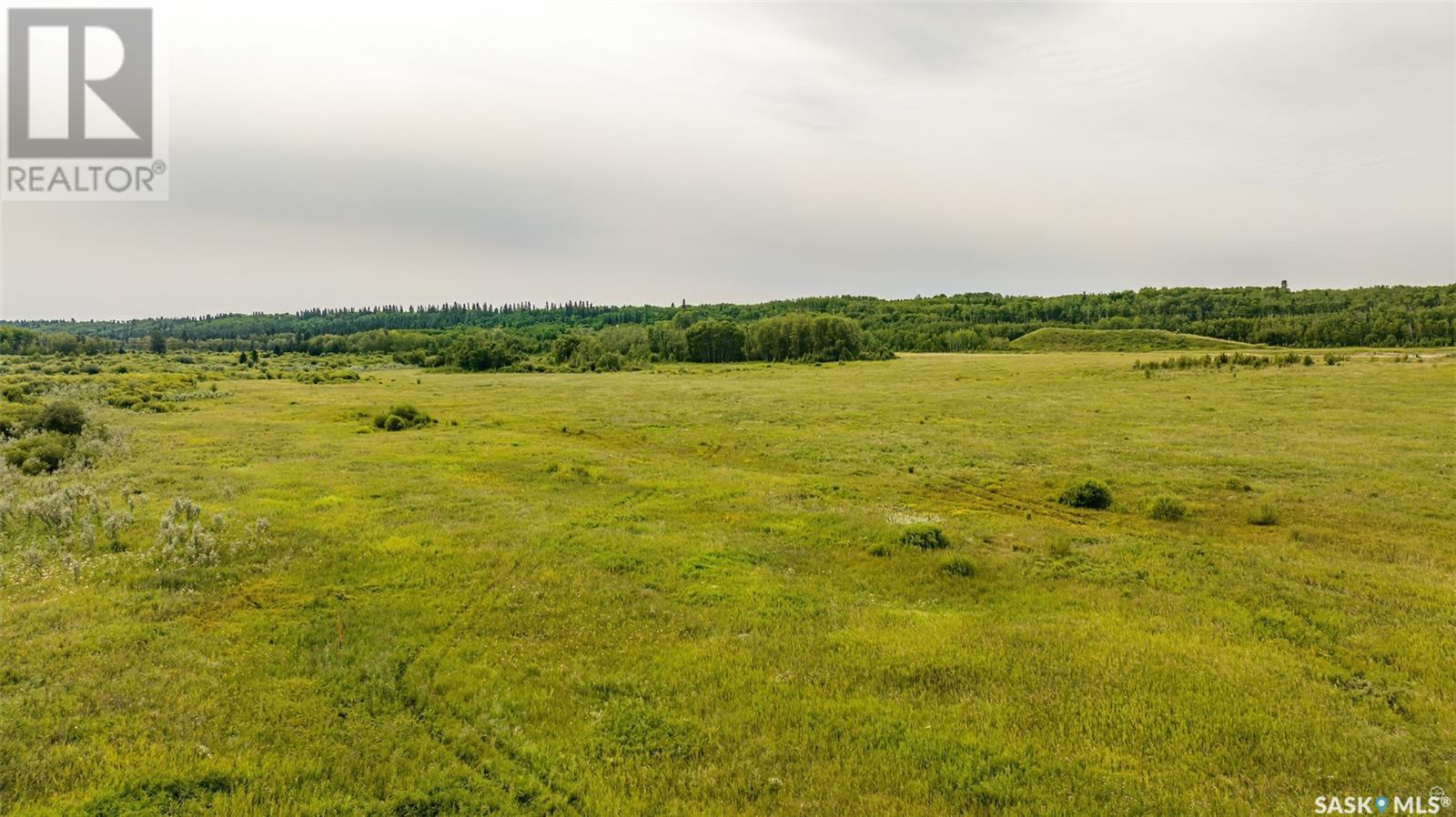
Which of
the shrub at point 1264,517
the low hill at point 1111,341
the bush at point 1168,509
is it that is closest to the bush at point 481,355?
the low hill at point 1111,341

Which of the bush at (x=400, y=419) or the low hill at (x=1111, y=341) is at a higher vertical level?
the low hill at (x=1111, y=341)

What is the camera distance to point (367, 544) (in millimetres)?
18234

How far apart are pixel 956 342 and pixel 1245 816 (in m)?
178

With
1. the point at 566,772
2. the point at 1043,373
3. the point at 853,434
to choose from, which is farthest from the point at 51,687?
the point at 1043,373

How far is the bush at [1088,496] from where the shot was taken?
76.4ft

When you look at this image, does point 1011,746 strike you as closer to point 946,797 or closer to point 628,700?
point 946,797

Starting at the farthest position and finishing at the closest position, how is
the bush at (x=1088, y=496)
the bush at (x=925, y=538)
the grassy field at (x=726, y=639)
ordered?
the bush at (x=1088, y=496), the bush at (x=925, y=538), the grassy field at (x=726, y=639)

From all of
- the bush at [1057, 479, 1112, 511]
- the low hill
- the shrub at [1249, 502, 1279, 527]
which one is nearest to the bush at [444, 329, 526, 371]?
the low hill

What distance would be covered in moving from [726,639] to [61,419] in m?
42.7

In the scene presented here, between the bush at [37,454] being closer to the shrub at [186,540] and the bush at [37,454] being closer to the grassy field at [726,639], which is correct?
the grassy field at [726,639]

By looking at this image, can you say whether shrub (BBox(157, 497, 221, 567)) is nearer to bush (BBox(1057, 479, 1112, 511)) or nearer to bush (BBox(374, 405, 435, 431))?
bush (BBox(374, 405, 435, 431))

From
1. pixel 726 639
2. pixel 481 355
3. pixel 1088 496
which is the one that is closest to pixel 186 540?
pixel 726 639

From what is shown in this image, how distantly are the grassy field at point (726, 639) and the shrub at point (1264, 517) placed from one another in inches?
3.7

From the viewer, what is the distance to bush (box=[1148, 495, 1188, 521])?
21452mm
